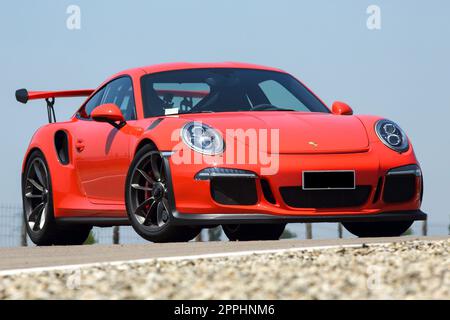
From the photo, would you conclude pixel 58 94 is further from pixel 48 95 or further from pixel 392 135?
pixel 392 135

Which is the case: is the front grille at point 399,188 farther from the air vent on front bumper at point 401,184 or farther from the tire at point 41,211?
the tire at point 41,211

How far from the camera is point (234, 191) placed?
382 inches

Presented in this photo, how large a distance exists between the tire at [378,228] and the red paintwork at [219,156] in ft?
1.46

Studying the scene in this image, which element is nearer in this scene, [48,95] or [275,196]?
[275,196]

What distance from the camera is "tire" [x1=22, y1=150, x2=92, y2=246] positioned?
11.9 meters

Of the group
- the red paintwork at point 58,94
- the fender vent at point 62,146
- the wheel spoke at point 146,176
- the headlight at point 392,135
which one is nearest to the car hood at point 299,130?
the headlight at point 392,135

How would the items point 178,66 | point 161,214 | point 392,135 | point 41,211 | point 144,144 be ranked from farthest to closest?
point 41,211
point 178,66
point 392,135
point 144,144
point 161,214

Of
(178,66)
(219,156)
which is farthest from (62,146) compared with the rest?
(219,156)

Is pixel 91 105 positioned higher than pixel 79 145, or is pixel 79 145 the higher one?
pixel 91 105

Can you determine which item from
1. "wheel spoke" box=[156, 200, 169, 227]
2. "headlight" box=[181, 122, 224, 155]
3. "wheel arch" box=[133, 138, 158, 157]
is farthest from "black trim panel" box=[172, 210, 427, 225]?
"wheel arch" box=[133, 138, 158, 157]

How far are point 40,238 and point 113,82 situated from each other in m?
1.77

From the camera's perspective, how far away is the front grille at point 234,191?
31.7ft

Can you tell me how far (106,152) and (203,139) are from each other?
1.49m

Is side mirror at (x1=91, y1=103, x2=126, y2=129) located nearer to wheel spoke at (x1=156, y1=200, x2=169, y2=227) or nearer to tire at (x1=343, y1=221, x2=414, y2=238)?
wheel spoke at (x1=156, y1=200, x2=169, y2=227)
